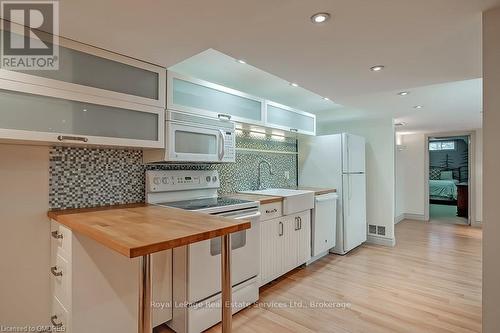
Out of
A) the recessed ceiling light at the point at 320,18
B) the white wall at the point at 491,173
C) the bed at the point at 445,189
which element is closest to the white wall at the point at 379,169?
the white wall at the point at 491,173

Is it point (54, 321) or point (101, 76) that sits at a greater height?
point (101, 76)

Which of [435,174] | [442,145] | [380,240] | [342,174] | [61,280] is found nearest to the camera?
[61,280]

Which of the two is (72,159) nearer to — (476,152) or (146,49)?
(146,49)

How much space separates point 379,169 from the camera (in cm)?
432

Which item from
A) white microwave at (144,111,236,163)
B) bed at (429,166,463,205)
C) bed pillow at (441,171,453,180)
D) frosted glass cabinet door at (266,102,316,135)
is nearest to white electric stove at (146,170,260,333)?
white microwave at (144,111,236,163)

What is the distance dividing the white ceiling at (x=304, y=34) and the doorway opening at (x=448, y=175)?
617 cm

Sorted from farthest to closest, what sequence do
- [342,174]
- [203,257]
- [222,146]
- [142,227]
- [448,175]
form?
[448,175] → [342,174] → [222,146] → [203,257] → [142,227]

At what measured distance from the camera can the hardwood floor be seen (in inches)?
80.1

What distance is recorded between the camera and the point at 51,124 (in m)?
1.51

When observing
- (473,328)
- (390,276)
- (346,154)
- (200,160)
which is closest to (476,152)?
(346,154)

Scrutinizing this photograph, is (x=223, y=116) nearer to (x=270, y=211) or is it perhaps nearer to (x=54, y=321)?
(x=270, y=211)

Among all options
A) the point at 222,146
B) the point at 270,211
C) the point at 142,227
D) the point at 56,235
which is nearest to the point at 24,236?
the point at 56,235

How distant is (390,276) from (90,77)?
3.43 metres

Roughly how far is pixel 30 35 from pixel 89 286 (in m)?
1.41
